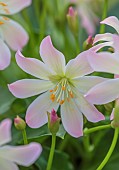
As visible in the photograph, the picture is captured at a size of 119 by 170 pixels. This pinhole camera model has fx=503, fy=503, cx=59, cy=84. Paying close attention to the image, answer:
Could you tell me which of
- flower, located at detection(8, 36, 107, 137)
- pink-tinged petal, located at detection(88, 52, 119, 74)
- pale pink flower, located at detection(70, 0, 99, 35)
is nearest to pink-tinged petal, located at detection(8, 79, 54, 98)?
flower, located at detection(8, 36, 107, 137)

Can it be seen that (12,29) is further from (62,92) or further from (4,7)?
(62,92)

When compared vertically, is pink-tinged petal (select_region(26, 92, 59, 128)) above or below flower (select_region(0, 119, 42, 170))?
below

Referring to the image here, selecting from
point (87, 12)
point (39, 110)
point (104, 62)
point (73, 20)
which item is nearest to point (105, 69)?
point (104, 62)

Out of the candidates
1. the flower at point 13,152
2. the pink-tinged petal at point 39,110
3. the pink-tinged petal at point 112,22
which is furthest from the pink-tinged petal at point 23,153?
the pink-tinged petal at point 112,22

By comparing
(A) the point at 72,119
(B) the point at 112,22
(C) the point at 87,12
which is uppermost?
(B) the point at 112,22

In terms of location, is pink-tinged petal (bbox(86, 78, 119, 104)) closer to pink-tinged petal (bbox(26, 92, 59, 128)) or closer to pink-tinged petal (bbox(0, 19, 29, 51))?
pink-tinged petal (bbox(26, 92, 59, 128))

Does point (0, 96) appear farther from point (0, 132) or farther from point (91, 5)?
point (91, 5)
